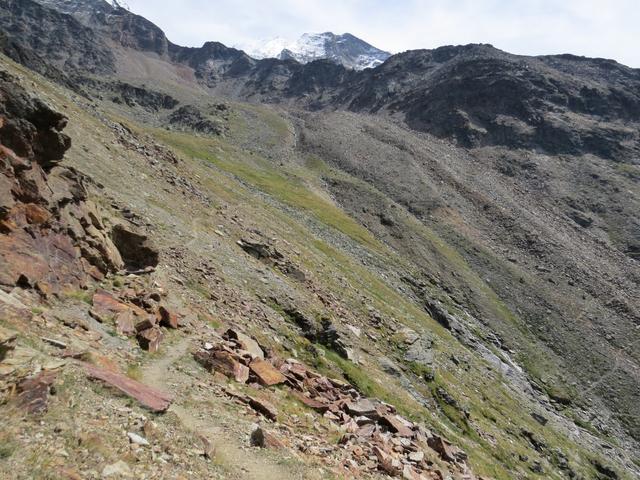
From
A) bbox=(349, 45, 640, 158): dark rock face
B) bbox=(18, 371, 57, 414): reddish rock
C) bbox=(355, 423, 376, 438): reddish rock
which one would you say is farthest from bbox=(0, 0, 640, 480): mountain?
bbox=(349, 45, 640, 158): dark rock face

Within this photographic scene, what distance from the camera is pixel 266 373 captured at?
64.7 feet

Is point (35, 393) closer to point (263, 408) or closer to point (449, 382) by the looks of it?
point (263, 408)

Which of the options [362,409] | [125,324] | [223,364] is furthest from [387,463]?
[125,324]

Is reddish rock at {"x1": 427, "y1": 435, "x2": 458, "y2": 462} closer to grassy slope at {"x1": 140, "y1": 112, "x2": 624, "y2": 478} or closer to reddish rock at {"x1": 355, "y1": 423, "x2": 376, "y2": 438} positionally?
reddish rock at {"x1": 355, "y1": 423, "x2": 376, "y2": 438}

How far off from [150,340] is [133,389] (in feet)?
15.3

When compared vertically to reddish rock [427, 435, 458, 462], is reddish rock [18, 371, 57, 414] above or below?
above

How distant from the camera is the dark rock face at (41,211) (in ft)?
53.3

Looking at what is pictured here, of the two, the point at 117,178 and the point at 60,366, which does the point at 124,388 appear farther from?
the point at 117,178

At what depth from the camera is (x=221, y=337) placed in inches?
842

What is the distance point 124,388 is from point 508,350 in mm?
59998

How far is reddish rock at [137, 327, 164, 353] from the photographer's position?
1733 cm

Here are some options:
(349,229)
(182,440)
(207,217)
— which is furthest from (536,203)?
(182,440)

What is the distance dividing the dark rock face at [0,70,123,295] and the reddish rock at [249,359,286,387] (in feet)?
25.9

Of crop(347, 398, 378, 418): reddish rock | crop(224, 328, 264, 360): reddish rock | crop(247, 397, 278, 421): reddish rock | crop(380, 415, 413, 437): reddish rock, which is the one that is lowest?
crop(380, 415, 413, 437): reddish rock
